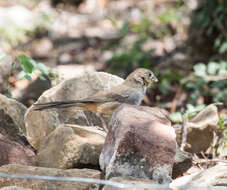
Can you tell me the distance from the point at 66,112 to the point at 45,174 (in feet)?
4.32

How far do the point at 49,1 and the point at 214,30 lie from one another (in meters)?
5.78

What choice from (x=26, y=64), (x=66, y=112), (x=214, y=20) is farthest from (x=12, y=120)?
(x=214, y=20)

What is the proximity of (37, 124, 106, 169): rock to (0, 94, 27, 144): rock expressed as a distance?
80cm

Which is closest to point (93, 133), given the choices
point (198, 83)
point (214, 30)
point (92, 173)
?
point (92, 173)

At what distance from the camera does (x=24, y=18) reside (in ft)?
41.0

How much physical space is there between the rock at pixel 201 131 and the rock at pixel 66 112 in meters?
0.96

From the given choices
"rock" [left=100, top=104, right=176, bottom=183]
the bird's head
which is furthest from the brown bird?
"rock" [left=100, top=104, right=176, bottom=183]

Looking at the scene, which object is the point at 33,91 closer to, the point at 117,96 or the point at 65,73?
the point at 65,73

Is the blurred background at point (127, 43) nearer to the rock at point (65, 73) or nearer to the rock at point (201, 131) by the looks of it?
the rock at point (65, 73)

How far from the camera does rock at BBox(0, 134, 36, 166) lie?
13.0ft

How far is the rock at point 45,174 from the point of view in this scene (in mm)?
3424

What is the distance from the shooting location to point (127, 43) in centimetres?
1125

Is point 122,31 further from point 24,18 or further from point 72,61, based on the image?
point 24,18

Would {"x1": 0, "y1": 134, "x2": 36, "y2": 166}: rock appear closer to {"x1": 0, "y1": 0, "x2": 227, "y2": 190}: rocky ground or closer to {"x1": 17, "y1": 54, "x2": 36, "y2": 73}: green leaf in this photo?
{"x1": 0, "y1": 0, "x2": 227, "y2": 190}: rocky ground
